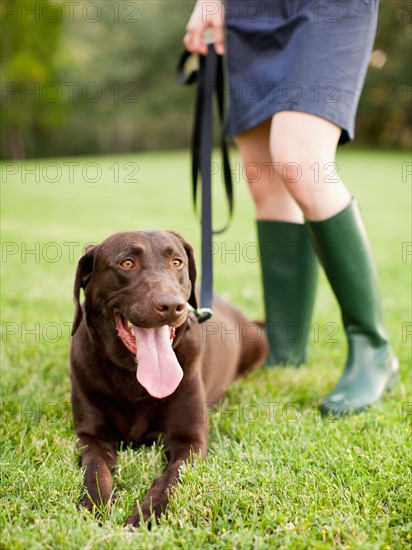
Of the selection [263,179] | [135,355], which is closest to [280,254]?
[263,179]

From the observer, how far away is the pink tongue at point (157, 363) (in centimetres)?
237

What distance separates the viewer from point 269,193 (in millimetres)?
3477

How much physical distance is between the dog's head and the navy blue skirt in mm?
876

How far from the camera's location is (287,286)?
355 cm

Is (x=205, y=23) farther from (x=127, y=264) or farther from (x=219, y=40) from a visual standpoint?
(x=127, y=264)

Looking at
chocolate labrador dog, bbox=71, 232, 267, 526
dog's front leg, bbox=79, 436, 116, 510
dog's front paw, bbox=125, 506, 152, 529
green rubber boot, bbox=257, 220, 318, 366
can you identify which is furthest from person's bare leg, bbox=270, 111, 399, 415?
dog's front paw, bbox=125, 506, 152, 529

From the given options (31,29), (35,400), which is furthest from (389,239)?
(31,29)

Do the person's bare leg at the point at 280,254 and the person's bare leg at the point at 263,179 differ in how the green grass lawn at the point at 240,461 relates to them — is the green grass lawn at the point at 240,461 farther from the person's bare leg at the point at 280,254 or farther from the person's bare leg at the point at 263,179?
the person's bare leg at the point at 263,179

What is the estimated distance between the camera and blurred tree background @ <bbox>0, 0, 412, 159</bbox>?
1082 inches

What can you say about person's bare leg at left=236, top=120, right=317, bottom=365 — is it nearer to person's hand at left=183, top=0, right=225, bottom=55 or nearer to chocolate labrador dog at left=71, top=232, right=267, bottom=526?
person's hand at left=183, top=0, right=225, bottom=55

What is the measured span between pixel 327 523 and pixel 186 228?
6.74m

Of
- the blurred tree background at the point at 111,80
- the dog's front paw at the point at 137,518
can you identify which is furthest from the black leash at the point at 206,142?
the blurred tree background at the point at 111,80

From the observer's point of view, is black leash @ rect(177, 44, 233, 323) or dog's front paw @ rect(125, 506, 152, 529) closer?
dog's front paw @ rect(125, 506, 152, 529)

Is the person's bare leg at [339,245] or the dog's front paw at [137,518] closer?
the dog's front paw at [137,518]
